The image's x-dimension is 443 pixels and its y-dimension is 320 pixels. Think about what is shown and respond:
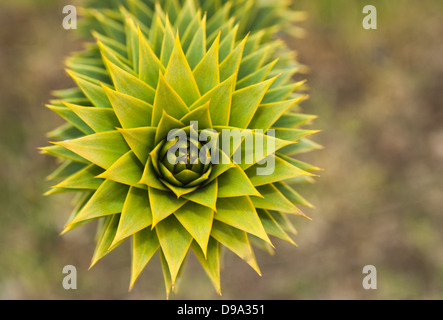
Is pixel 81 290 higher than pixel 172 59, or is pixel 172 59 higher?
pixel 172 59

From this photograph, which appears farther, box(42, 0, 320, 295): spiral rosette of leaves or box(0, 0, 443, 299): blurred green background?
box(0, 0, 443, 299): blurred green background

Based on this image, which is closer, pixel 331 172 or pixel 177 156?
pixel 177 156

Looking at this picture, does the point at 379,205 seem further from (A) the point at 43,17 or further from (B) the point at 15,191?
(A) the point at 43,17

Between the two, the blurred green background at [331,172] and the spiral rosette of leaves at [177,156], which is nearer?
the spiral rosette of leaves at [177,156]

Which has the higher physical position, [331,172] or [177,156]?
[177,156]

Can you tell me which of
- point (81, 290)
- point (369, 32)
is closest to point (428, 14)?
point (369, 32)
